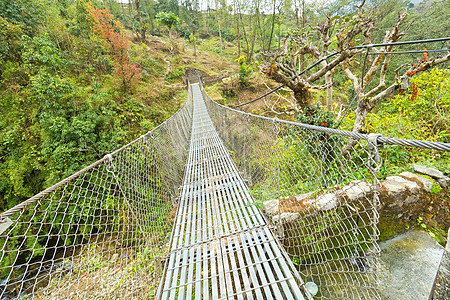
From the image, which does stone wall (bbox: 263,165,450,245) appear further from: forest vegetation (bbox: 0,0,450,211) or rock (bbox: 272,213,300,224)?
forest vegetation (bbox: 0,0,450,211)

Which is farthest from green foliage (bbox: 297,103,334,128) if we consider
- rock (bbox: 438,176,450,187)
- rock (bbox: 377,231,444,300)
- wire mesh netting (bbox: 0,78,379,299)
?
rock (bbox: 377,231,444,300)

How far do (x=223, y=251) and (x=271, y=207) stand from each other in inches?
24.6

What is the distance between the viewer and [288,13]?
31.5ft

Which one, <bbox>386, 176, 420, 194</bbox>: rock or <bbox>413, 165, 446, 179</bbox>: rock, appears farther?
<bbox>413, 165, 446, 179</bbox>: rock

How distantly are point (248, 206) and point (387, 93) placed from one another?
2611 mm

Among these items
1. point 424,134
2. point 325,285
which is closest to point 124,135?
point 325,285

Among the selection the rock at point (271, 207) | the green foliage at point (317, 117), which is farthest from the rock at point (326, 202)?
the green foliage at point (317, 117)

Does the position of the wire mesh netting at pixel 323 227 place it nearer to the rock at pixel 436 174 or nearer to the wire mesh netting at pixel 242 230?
the wire mesh netting at pixel 242 230

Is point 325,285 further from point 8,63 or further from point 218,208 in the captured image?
point 8,63

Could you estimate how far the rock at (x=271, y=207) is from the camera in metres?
1.63

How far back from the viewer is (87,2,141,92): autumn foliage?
4953 mm

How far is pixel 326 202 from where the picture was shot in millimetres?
1438

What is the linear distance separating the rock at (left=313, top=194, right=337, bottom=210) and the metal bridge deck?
1.61 feet

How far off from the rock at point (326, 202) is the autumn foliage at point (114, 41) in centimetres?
588
